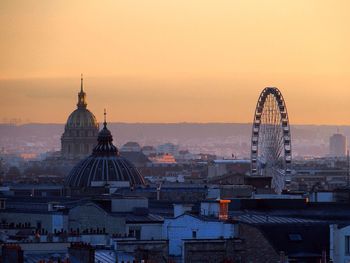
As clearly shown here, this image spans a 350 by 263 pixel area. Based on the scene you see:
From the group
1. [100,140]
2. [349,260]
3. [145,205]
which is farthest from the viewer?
[100,140]

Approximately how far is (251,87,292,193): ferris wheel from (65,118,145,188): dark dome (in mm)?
12663

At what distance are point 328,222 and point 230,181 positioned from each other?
7863 cm

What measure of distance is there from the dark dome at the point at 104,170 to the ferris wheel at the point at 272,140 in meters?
12.7

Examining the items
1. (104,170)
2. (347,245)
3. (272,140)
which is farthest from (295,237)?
(104,170)

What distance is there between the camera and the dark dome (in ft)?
488

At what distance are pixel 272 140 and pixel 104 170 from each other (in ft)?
77.2

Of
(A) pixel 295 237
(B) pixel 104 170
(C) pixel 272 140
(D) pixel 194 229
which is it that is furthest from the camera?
(B) pixel 104 170

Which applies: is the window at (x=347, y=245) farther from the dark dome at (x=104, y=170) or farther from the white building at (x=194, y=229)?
the dark dome at (x=104, y=170)

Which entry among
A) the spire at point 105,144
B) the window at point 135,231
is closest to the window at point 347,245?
the window at point 135,231

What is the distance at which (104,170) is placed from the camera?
151250 mm

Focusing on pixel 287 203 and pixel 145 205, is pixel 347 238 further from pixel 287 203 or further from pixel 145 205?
pixel 145 205

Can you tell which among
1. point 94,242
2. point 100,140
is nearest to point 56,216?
point 94,242

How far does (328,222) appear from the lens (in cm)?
6275

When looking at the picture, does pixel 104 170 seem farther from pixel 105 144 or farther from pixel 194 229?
pixel 194 229
